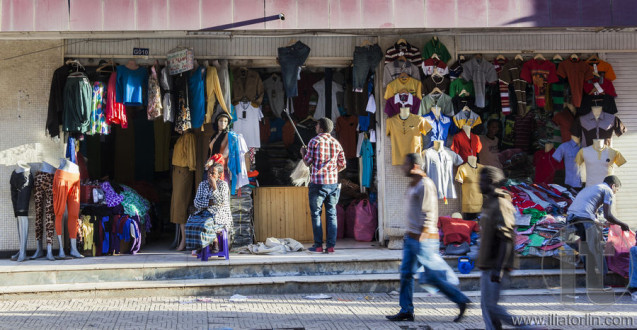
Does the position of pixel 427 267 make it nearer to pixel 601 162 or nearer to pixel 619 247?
pixel 619 247

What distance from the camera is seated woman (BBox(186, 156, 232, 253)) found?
986 centimetres

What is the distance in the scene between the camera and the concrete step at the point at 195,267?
941 cm

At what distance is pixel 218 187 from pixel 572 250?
5.32 meters

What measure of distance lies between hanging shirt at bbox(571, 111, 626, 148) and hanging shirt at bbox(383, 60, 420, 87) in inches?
122

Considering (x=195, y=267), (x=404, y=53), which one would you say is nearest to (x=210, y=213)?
(x=195, y=267)

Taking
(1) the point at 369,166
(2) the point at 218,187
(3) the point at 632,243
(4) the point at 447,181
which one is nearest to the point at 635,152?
(3) the point at 632,243

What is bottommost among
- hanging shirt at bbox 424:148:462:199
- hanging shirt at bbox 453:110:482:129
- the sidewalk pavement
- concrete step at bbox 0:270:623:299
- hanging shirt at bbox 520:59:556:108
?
the sidewalk pavement

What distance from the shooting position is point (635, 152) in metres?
11.7

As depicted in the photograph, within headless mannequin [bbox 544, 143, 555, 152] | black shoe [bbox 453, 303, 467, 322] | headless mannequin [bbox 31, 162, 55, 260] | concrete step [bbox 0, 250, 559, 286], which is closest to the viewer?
black shoe [bbox 453, 303, 467, 322]

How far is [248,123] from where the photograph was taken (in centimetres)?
1157

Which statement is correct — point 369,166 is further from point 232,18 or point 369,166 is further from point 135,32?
point 135,32

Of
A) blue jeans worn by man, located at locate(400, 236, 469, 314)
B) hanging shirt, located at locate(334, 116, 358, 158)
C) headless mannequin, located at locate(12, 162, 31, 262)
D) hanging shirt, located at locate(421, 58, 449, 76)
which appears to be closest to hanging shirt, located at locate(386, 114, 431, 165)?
hanging shirt, located at locate(421, 58, 449, 76)

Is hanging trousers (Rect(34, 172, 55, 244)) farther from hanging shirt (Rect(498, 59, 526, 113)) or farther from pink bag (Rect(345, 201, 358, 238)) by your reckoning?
hanging shirt (Rect(498, 59, 526, 113))

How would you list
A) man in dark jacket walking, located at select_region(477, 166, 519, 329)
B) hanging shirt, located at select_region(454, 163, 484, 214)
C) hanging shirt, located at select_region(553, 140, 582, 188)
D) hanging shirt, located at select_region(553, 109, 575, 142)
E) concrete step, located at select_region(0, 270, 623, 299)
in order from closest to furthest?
man in dark jacket walking, located at select_region(477, 166, 519, 329) < concrete step, located at select_region(0, 270, 623, 299) < hanging shirt, located at select_region(454, 163, 484, 214) < hanging shirt, located at select_region(553, 140, 582, 188) < hanging shirt, located at select_region(553, 109, 575, 142)
